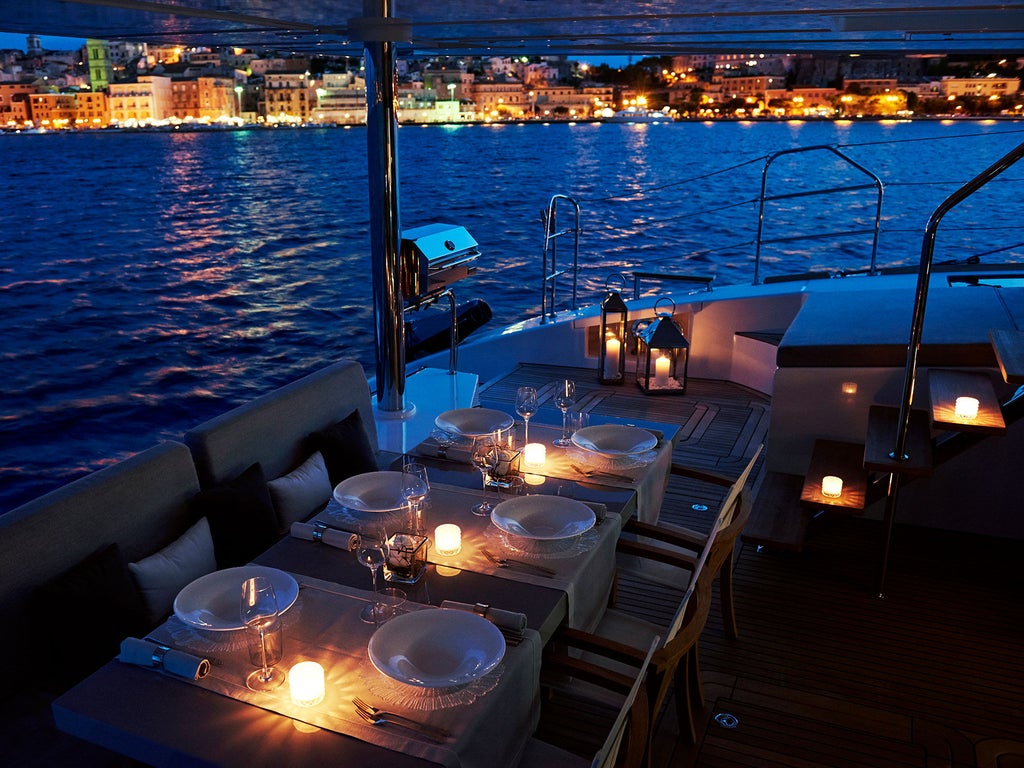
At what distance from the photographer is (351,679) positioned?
4.66ft

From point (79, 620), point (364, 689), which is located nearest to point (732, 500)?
point (364, 689)

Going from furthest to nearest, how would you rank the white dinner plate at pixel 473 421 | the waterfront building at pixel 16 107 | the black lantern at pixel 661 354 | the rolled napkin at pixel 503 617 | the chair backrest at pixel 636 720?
the waterfront building at pixel 16 107, the black lantern at pixel 661 354, the white dinner plate at pixel 473 421, the rolled napkin at pixel 503 617, the chair backrest at pixel 636 720

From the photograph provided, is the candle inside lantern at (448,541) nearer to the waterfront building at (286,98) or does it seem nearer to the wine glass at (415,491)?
the wine glass at (415,491)

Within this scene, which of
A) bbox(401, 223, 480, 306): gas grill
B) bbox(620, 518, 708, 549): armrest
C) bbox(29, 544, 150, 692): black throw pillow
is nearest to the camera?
bbox(29, 544, 150, 692): black throw pillow

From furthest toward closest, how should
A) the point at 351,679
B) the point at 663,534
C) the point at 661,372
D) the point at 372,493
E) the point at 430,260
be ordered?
1. the point at 661,372
2. the point at 430,260
3. the point at 663,534
4. the point at 372,493
5. the point at 351,679

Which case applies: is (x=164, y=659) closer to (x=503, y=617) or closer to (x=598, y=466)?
(x=503, y=617)

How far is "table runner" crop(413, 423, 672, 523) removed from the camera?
230 centimetres

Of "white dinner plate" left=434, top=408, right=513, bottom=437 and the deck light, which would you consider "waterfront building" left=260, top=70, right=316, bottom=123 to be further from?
the deck light

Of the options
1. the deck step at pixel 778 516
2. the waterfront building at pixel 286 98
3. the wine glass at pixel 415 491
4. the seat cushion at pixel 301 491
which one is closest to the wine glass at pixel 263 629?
the wine glass at pixel 415 491

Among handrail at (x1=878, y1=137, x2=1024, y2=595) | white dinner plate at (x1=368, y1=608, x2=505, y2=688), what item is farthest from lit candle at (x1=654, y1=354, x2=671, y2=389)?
white dinner plate at (x1=368, y1=608, x2=505, y2=688)

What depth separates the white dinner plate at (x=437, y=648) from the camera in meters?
1.40

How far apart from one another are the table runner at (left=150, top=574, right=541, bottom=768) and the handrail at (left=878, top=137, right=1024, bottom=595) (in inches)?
60.1

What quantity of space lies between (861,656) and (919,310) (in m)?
1.01

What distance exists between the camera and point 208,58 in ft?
153
